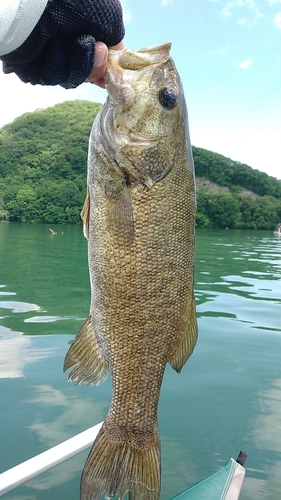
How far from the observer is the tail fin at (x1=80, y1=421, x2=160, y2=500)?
2.20 meters

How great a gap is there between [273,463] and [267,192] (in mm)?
→ 101255

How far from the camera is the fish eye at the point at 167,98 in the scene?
7.57 feet

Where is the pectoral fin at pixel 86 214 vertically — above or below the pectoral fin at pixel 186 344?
above

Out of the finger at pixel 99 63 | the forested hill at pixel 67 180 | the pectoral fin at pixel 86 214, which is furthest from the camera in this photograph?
the forested hill at pixel 67 180

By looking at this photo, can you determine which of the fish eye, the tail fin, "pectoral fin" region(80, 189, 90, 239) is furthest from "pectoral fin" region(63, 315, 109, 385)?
the fish eye

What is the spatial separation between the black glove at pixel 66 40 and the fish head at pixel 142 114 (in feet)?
0.50

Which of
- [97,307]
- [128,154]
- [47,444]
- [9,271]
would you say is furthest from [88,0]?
[9,271]

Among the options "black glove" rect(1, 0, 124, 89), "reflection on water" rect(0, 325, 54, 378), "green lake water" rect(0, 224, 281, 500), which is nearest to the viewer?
"black glove" rect(1, 0, 124, 89)

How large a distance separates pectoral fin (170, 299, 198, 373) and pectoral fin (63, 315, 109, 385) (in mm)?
401

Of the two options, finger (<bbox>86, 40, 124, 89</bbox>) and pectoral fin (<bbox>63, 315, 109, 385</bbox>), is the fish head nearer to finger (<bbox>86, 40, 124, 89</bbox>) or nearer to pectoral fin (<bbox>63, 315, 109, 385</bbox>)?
finger (<bbox>86, 40, 124, 89</bbox>)

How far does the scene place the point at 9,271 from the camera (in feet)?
55.7

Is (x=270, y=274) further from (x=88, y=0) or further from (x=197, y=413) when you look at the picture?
(x=88, y=0)

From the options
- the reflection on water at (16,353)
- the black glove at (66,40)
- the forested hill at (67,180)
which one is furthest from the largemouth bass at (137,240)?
the forested hill at (67,180)

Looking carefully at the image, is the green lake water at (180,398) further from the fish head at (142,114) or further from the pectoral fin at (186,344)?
the fish head at (142,114)
